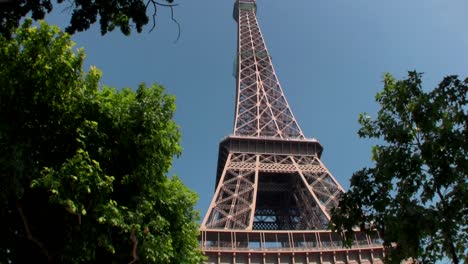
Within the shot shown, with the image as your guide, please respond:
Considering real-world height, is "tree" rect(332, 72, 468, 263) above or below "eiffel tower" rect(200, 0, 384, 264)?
below

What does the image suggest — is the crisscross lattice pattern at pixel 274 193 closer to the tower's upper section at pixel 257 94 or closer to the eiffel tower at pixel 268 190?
the eiffel tower at pixel 268 190

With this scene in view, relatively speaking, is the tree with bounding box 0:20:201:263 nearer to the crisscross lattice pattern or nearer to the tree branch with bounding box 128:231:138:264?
the tree branch with bounding box 128:231:138:264

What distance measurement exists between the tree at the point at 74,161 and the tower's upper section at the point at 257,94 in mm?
37329

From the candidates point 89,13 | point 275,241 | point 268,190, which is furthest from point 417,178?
point 268,190

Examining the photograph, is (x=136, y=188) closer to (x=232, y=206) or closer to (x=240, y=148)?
(x=232, y=206)

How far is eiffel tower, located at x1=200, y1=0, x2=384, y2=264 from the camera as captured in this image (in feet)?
118

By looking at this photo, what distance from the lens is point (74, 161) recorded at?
1165 centimetres

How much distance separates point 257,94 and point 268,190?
13687 millimetres

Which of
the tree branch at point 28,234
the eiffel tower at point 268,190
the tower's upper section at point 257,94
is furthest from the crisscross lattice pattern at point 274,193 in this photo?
the tree branch at point 28,234

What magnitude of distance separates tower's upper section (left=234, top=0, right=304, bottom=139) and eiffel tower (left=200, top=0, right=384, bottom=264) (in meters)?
0.11

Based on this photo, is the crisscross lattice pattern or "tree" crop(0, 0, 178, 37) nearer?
"tree" crop(0, 0, 178, 37)

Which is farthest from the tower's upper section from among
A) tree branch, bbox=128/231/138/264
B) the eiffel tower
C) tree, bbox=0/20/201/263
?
tree branch, bbox=128/231/138/264

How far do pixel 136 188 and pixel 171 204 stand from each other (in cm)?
156

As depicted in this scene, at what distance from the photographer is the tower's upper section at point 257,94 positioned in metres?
53.6
